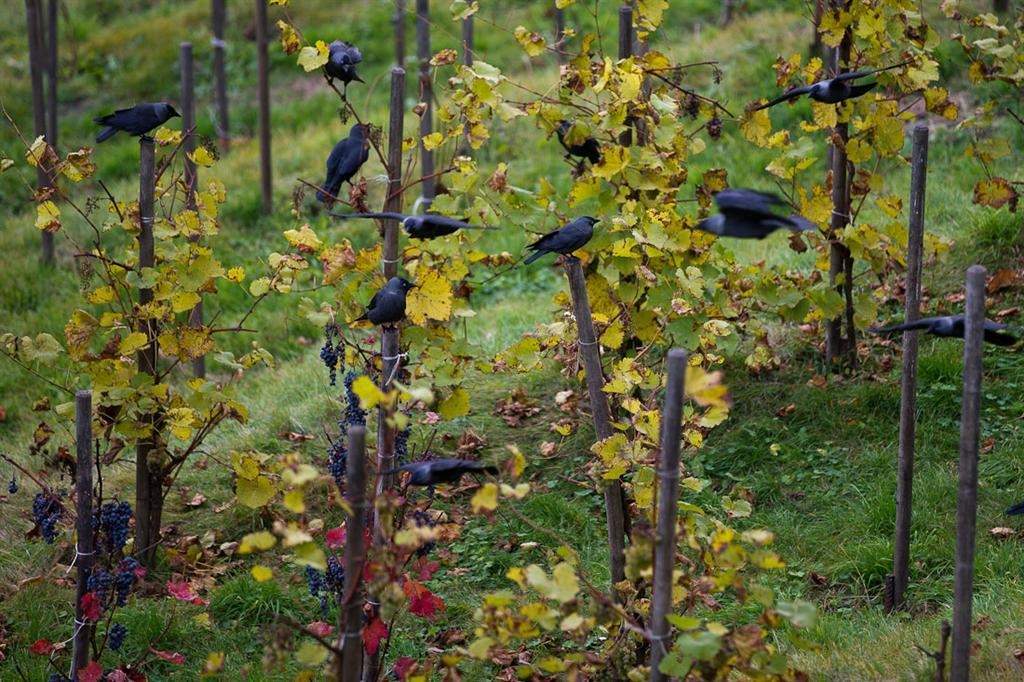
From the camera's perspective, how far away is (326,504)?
14.4ft

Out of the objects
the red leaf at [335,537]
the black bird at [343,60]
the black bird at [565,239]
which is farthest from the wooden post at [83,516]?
the black bird at [565,239]

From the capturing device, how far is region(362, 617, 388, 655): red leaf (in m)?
2.70

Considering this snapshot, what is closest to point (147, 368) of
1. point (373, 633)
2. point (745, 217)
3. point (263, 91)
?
point (373, 633)

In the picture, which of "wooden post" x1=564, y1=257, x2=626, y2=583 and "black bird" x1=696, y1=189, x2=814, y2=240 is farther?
"wooden post" x1=564, y1=257, x2=626, y2=583

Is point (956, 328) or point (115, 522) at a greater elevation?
point (956, 328)

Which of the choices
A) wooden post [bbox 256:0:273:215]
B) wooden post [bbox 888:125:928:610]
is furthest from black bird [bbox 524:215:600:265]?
wooden post [bbox 256:0:273:215]

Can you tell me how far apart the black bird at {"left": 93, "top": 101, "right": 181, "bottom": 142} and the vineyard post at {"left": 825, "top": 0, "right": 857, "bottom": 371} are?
2.53m

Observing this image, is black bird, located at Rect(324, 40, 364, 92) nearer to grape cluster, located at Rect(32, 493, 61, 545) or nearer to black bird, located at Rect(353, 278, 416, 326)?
black bird, located at Rect(353, 278, 416, 326)

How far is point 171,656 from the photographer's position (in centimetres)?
345

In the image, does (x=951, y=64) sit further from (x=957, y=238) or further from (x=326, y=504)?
(x=326, y=504)

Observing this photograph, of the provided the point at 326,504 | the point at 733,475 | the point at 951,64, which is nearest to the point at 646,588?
the point at 733,475

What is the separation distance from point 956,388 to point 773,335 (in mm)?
860

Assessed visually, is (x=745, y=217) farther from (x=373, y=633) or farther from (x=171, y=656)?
(x=171, y=656)

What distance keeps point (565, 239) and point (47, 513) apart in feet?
6.58
